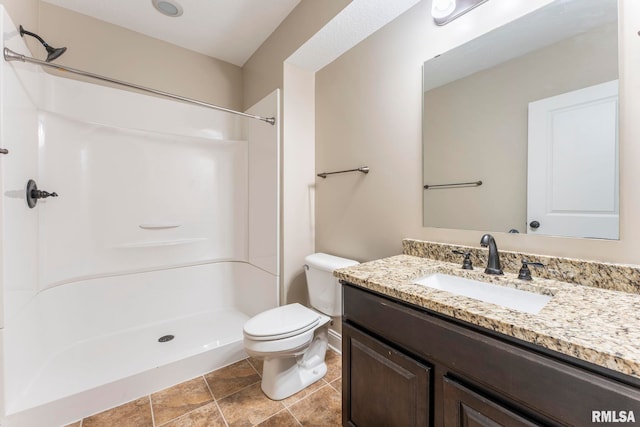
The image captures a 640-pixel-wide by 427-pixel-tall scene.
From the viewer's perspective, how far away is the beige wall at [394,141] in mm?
880

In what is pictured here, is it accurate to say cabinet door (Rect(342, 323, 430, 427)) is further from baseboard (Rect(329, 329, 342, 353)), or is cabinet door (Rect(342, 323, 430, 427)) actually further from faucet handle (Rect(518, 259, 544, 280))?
baseboard (Rect(329, 329, 342, 353))

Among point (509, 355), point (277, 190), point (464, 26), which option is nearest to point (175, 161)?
point (277, 190)

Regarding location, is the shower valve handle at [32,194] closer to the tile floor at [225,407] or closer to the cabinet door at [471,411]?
the tile floor at [225,407]

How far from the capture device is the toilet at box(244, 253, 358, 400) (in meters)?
1.42

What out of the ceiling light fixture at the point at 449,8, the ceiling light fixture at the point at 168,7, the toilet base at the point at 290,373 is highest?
the ceiling light fixture at the point at 168,7

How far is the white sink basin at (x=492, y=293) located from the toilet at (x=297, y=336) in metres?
0.64

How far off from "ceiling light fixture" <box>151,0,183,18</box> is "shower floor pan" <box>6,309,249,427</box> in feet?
7.81

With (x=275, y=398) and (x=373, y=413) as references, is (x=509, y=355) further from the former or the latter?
(x=275, y=398)

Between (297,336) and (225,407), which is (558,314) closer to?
(297,336)

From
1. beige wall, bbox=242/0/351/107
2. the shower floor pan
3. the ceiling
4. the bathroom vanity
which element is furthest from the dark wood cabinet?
the ceiling

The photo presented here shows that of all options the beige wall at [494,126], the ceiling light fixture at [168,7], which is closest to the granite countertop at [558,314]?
the beige wall at [494,126]

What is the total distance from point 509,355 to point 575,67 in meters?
1.06

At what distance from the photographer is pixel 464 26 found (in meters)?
1.25

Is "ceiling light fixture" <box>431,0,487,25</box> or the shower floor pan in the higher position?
"ceiling light fixture" <box>431,0,487,25</box>
